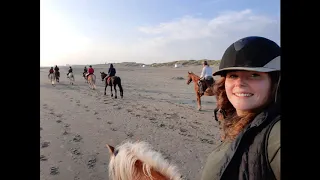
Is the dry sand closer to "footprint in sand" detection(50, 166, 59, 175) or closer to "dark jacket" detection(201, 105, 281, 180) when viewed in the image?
"footprint in sand" detection(50, 166, 59, 175)

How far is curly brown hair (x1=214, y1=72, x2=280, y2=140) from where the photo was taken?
28.6 inches

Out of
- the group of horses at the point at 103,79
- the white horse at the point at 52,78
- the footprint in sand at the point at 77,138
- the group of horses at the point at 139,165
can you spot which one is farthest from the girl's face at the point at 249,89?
the white horse at the point at 52,78

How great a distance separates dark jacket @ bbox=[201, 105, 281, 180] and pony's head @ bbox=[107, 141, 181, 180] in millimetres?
201

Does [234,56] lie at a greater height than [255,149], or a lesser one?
greater

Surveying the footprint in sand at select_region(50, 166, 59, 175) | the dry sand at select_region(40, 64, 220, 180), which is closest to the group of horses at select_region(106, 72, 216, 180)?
the dry sand at select_region(40, 64, 220, 180)

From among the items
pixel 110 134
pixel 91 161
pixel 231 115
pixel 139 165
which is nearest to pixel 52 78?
pixel 110 134

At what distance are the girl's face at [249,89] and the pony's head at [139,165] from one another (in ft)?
1.17

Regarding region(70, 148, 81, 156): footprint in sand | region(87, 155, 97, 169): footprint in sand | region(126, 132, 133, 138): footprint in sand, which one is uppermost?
region(126, 132, 133, 138): footprint in sand

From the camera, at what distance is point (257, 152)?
2.14 ft
